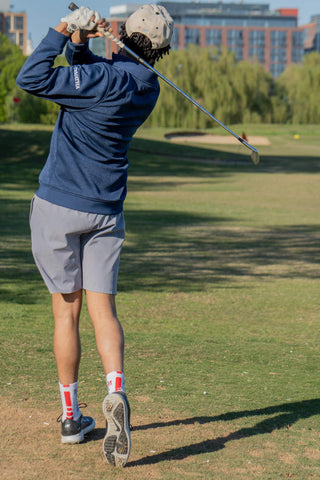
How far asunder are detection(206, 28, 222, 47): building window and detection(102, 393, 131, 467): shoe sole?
18552cm

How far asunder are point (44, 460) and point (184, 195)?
57.8 ft

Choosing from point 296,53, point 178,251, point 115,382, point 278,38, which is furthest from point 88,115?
point 296,53

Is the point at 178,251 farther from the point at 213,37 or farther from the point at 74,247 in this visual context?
the point at 213,37

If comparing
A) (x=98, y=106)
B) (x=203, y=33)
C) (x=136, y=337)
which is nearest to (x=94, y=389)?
(x=136, y=337)

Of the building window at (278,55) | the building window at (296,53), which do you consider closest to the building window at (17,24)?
the building window at (278,55)

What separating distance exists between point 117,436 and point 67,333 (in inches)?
23.5

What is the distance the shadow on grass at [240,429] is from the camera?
3551mm

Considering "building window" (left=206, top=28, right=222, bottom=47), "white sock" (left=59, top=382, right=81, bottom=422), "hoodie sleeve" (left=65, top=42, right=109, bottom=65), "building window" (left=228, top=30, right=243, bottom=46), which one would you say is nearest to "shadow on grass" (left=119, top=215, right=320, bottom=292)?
"white sock" (left=59, top=382, right=81, bottom=422)

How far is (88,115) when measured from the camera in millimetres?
3385

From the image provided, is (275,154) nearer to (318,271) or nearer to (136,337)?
(318,271)

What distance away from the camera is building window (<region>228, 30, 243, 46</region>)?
599 feet

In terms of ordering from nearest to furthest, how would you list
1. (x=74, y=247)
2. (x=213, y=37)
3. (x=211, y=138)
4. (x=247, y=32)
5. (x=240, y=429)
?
(x=74, y=247)
(x=240, y=429)
(x=211, y=138)
(x=213, y=37)
(x=247, y=32)

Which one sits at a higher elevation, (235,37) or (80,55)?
(235,37)

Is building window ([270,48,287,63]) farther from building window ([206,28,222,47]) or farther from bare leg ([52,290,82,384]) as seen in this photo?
bare leg ([52,290,82,384])
